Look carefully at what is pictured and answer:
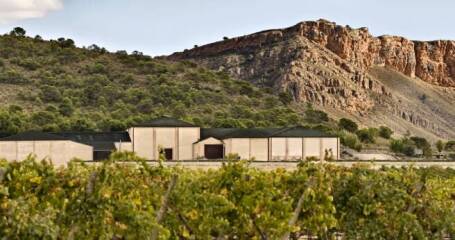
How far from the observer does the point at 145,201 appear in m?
16.4

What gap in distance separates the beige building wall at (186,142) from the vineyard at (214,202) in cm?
4402

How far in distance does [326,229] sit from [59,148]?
40.9 metres

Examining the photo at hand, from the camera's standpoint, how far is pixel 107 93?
319 ft

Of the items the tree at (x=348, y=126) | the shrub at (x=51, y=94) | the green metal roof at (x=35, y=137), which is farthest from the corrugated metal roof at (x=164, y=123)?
the tree at (x=348, y=126)

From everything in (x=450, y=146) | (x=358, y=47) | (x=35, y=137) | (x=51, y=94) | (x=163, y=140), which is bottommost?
(x=163, y=140)

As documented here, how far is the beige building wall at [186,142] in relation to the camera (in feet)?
208

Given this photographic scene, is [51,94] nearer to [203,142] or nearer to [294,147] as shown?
[203,142]

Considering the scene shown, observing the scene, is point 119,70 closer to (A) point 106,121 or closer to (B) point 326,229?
(A) point 106,121

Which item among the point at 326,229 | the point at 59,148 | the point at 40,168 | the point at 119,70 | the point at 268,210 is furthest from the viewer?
the point at 119,70

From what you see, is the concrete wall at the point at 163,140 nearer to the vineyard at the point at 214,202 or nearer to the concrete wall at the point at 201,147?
the concrete wall at the point at 201,147

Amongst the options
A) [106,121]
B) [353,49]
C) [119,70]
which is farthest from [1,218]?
[353,49]

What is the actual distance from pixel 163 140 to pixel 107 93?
35943 millimetres

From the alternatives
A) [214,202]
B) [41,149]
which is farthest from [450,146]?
[214,202]

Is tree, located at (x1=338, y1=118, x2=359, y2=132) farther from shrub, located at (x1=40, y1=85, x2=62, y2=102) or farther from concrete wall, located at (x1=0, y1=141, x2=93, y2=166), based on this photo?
concrete wall, located at (x1=0, y1=141, x2=93, y2=166)
